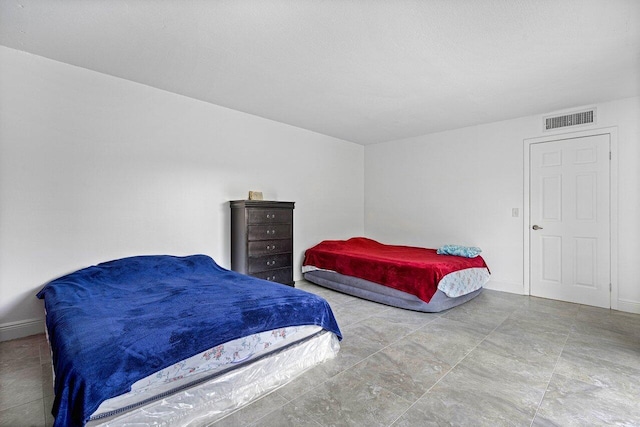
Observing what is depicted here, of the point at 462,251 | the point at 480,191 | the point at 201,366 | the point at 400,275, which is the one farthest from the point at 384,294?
the point at 201,366

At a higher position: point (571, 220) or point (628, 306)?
point (571, 220)

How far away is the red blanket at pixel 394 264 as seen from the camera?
329 cm

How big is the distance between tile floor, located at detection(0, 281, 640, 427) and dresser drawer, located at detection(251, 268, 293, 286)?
3.63 ft

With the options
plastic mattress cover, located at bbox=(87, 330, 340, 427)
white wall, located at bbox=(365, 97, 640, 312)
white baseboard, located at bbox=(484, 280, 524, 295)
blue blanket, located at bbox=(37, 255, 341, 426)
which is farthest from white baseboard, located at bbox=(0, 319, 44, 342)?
white baseboard, located at bbox=(484, 280, 524, 295)

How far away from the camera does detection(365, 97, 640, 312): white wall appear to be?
3.40 metres

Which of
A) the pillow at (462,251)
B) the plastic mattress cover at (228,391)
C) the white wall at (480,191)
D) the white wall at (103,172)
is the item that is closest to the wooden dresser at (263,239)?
the white wall at (103,172)

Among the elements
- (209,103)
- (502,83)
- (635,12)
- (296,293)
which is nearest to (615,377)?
(296,293)

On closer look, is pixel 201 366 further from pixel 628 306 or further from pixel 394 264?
pixel 628 306

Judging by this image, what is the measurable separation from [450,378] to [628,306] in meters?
2.93

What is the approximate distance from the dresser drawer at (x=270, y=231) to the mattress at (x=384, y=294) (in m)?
0.87

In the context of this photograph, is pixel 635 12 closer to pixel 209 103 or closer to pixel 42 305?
pixel 209 103

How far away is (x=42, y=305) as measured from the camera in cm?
263

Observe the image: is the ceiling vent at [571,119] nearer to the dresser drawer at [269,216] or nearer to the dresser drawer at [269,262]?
the dresser drawer at [269,216]

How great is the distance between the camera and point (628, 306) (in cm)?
338
